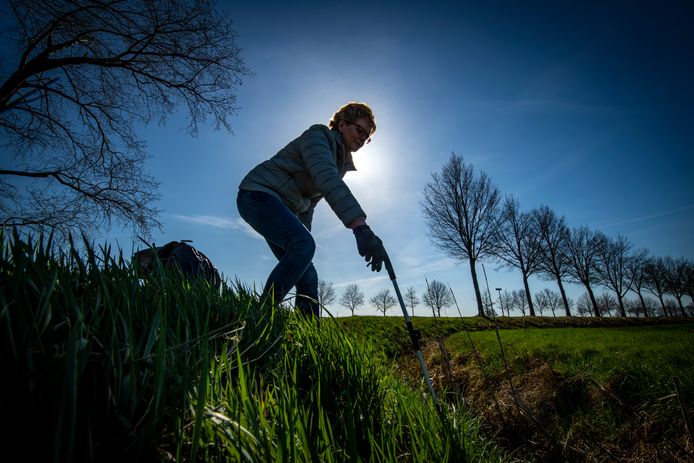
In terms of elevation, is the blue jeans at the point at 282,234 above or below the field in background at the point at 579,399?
above

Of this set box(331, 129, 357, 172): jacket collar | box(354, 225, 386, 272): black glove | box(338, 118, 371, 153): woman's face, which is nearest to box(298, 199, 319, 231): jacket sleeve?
box(331, 129, 357, 172): jacket collar

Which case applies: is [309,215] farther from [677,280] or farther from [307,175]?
[677,280]

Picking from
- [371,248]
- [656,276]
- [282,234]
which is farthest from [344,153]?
[656,276]

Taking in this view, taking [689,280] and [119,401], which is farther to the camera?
[689,280]

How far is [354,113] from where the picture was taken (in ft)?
10.7

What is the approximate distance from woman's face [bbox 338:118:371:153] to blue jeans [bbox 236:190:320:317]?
46.6 inches

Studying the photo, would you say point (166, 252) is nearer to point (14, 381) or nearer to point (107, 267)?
point (107, 267)

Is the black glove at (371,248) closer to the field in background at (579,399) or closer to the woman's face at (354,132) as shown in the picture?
the field in background at (579,399)

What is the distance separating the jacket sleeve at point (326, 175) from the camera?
7.88 ft

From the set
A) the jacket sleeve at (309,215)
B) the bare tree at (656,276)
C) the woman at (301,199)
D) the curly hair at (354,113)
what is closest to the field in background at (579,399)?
the woman at (301,199)

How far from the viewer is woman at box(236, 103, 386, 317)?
7.70 feet

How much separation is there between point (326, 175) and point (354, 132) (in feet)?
3.16

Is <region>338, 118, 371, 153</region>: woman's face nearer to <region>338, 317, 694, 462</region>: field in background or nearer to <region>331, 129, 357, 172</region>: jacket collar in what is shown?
<region>331, 129, 357, 172</region>: jacket collar

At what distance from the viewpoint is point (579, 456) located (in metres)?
1.45
